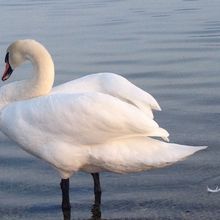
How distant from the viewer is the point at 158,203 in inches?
234

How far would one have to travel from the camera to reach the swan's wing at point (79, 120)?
5535mm

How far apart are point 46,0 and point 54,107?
2008cm

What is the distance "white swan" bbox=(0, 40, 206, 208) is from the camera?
555 cm

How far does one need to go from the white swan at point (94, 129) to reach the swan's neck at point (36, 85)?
222mm

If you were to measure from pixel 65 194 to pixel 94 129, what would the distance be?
74 cm

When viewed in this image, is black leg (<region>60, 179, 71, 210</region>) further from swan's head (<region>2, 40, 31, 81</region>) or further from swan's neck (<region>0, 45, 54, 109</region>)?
swan's head (<region>2, 40, 31, 81</region>)

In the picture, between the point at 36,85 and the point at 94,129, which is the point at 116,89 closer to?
the point at 94,129

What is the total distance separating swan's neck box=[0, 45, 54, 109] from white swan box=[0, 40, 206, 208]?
222 millimetres

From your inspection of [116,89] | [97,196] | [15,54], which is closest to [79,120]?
[116,89]

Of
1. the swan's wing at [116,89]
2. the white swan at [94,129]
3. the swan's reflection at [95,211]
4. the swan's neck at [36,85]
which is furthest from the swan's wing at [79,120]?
the swan's reflection at [95,211]

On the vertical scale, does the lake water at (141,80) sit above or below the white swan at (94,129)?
below

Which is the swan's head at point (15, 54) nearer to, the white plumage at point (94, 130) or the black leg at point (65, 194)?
the white plumage at point (94, 130)

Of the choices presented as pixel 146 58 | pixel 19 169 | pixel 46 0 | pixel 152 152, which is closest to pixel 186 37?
pixel 146 58

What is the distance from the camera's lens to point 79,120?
5621mm
